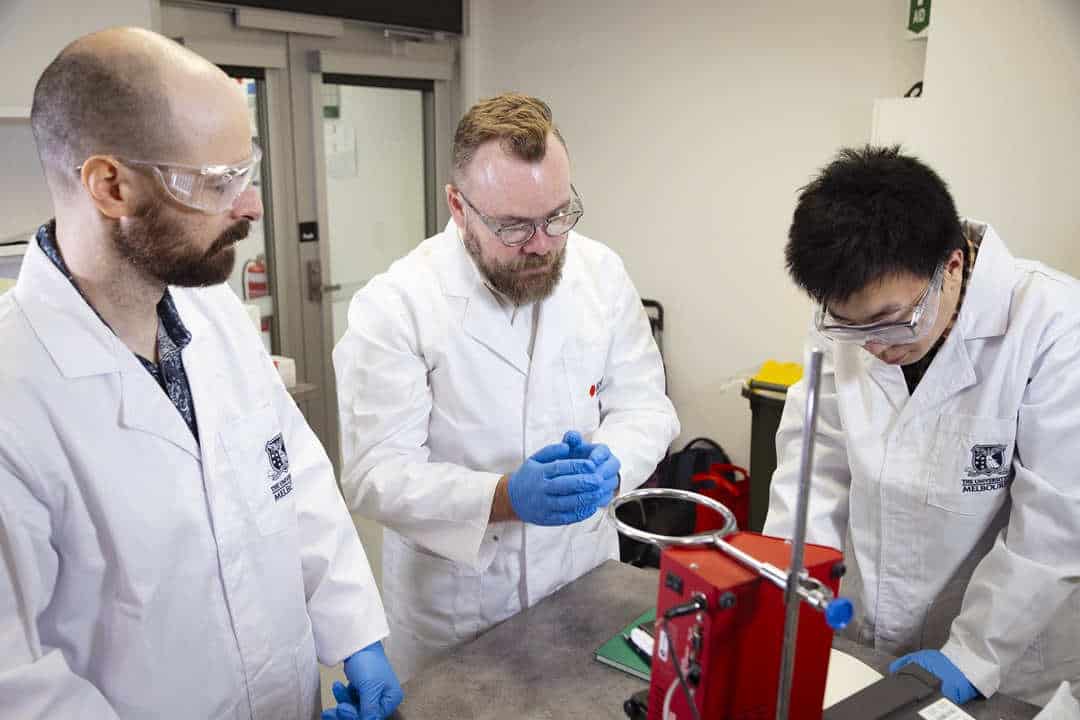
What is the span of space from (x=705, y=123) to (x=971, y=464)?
2.46 metres

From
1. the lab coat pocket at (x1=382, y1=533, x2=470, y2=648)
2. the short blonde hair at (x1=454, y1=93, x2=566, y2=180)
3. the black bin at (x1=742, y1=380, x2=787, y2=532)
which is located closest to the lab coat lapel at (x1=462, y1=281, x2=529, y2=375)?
the short blonde hair at (x1=454, y1=93, x2=566, y2=180)

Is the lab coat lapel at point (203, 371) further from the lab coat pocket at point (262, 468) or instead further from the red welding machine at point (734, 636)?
the red welding machine at point (734, 636)

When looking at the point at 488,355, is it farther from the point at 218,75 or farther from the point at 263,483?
the point at 218,75

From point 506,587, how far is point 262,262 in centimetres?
235

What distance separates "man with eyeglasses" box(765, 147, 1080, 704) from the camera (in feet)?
4.05

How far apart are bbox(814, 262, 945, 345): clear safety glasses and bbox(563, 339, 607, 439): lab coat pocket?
0.57 m

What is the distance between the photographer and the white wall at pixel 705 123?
10.6 feet

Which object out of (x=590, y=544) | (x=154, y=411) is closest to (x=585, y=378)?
(x=590, y=544)

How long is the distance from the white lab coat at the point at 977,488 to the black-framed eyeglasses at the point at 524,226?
1.86 feet

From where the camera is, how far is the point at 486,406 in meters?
1.68

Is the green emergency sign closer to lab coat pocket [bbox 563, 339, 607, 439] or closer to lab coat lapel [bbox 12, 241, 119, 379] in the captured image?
lab coat pocket [bbox 563, 339, 607, 439]

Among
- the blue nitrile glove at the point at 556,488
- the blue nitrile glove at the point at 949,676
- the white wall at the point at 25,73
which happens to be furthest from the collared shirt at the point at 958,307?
the white wall at the point at 25,73

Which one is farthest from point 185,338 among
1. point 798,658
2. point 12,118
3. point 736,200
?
point 736,200

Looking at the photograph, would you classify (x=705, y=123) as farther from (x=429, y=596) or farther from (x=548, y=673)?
(x=548, y=673)
